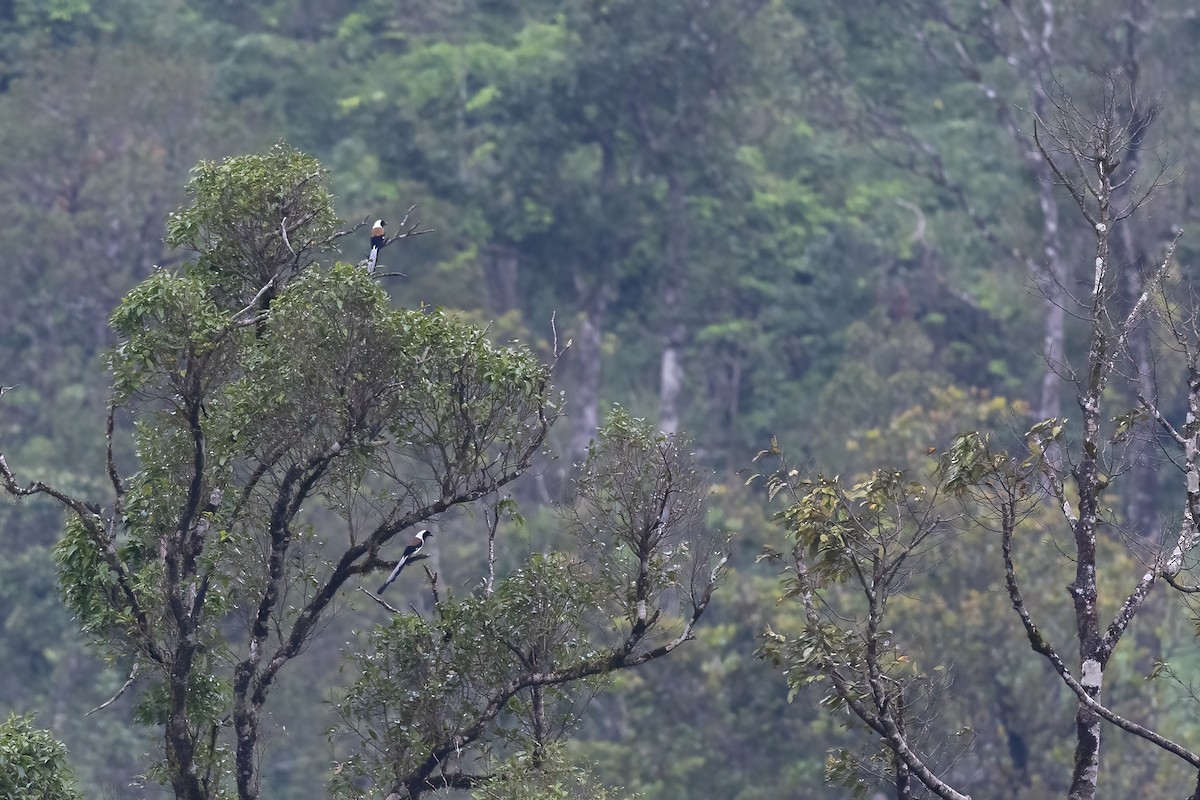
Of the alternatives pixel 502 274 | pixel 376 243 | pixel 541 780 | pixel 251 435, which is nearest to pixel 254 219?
pixel 376 243

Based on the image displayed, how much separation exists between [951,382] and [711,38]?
6362 millimetres

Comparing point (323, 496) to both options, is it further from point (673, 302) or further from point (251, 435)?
point (673, 302)

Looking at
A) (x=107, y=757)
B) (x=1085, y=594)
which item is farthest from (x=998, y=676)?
(x=1085, y=594)

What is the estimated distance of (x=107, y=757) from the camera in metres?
22.3

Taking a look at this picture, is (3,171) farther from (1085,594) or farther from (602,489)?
(1085,594)

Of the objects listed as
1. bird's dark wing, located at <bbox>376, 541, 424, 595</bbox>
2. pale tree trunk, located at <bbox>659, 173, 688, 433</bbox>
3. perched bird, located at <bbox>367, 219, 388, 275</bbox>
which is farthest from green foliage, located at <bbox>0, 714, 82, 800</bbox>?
pale tree trunk, located at <bbox>659, 173, 688, 433</bbox>

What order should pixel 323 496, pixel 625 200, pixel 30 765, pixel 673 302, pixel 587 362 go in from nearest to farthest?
pixel 30 765
pixel 323 496
pixel 587 362
pixel 673 302
pixel 625 200

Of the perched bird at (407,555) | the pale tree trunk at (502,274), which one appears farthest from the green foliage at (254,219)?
the pale tree trunk at (502,274)

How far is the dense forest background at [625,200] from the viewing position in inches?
990

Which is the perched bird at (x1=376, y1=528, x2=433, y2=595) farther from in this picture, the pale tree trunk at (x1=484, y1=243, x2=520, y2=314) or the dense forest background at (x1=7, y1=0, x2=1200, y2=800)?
the pale tree trunk at (x1=484, y1=243, x2=520, y2=314)

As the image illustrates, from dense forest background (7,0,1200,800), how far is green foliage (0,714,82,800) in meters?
14.5

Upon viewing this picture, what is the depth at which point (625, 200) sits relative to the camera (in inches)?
1147

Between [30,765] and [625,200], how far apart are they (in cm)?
2191

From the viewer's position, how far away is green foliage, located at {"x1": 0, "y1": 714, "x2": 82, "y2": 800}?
7.84 meters
